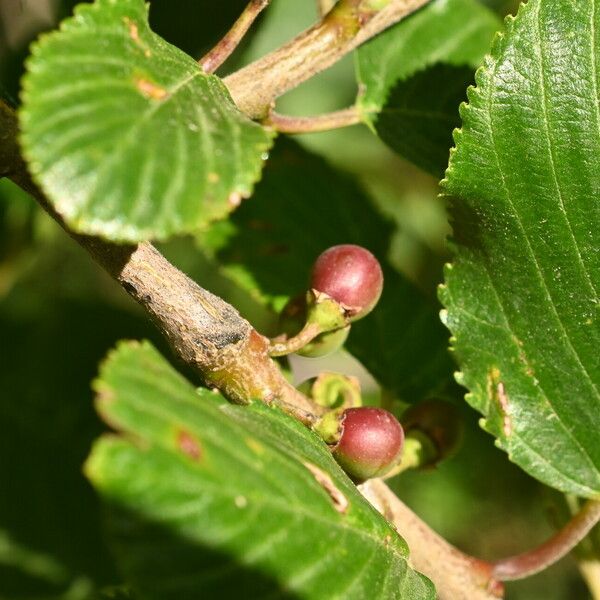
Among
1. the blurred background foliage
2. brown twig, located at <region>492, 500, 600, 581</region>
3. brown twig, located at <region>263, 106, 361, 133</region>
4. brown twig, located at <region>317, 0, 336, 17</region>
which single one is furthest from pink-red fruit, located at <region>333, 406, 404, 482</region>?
brown twig, located at <region>317, 0, 336, 17</region>

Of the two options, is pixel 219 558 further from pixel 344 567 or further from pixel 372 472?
pixel 372 472

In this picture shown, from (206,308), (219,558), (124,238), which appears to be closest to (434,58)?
(206,308)

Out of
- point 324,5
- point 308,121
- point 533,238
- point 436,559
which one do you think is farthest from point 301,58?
point 436,559

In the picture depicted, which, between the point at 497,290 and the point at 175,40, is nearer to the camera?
the point at 497,290

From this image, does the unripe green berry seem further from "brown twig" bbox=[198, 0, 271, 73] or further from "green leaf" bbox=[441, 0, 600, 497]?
"brown twig" bbox=[198, 0, 271, 73]

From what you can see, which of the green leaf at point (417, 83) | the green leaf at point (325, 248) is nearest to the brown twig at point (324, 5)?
the green leaf at point (417, 83)

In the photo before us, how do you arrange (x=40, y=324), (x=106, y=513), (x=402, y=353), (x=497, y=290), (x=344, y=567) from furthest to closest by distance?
(x=40, y=324)
(x=402, y=353)
(x=497, y=290)
(x=344, y=567)
(x=106, y=513)
